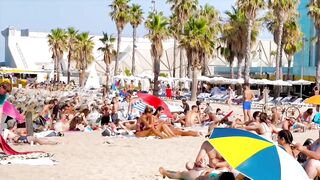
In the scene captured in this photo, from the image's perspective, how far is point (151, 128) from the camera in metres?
13.9

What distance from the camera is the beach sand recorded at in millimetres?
8914

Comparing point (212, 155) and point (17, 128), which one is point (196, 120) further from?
point (212, 155)

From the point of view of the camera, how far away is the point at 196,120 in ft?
59.4

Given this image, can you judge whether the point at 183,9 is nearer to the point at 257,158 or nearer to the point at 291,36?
the point at 291,36

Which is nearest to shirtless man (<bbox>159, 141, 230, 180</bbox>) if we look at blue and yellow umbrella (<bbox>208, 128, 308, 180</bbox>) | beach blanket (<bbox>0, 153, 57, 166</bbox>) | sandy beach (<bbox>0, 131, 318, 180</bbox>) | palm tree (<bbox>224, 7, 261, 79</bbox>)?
blue and yellow umbrella (<bbox>208, 128, 308, 180</bbox>)

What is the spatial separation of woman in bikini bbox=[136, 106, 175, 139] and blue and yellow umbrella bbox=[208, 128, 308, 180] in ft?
26.9

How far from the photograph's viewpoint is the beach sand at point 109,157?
8.91 m

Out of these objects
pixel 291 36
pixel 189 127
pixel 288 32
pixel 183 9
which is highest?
pixel 183 9

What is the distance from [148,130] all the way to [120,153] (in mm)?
2614

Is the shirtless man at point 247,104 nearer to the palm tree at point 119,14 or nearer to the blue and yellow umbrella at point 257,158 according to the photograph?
the blue and yellow umbrella at point 257,158

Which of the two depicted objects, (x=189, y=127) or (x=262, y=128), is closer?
(x=262, y=128)


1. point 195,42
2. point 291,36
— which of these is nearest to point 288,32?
point 291,36

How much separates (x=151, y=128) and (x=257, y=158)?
339 inches

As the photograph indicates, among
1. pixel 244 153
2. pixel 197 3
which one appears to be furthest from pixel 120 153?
pixel 197 3
